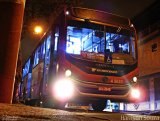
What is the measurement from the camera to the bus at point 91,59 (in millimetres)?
10844

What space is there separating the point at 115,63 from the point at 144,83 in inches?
592

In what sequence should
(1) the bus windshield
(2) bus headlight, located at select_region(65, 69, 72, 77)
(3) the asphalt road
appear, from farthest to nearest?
(1) the bus windshield < (2) bus headlight, located at select_region(65, 69, 72, 77) < (3) the asphalt road

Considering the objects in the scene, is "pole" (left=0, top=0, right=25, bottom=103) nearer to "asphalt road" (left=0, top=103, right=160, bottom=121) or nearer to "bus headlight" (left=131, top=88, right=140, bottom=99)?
"asphalt road" (left=0, top=103, right=160, bottom=121)

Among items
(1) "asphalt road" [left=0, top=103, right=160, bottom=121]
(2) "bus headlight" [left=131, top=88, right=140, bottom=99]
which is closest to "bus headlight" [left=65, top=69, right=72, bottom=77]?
(2) "bus headlight" [left=131, top=88, right=140, bottom=99]

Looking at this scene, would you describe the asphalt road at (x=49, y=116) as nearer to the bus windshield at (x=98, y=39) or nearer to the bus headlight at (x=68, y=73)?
the bus headlight at (x=68, y=73)

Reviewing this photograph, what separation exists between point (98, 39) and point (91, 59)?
884 mm

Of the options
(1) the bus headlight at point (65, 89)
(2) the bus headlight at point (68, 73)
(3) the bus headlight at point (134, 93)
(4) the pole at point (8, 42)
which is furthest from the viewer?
(3) the bus headlight at point (134, 93)

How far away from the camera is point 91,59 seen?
11.2m

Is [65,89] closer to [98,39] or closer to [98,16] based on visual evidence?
[98,39]

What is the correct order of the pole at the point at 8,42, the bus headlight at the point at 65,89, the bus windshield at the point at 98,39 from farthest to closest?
the pole at the point at 8,42 < the bus windshield at the point at 98,39 < the bus headlight at the point at 65,89

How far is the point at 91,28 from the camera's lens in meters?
11.5

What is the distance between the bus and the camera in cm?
1084

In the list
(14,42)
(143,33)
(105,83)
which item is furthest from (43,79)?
(143,33)

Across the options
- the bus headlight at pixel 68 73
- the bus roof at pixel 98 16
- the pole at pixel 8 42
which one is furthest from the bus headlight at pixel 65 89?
the bus roof at pixel 98 16
